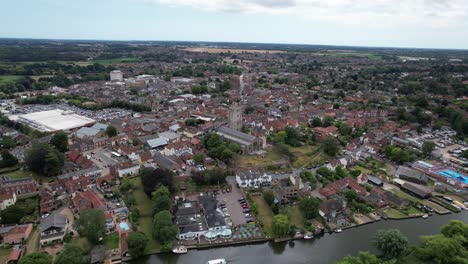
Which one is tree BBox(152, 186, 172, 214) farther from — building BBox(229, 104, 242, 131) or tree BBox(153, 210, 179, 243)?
building BBox(229, 104, 242, 131)

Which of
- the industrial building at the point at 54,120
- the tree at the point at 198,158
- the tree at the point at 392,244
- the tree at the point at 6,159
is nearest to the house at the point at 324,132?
the tree at the point at 198,158

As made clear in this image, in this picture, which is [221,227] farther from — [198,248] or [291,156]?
[291,156]

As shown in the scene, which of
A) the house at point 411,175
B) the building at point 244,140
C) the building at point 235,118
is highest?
the building at point 235,118

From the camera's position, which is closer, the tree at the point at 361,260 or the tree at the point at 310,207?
the tree at the point at 361,260

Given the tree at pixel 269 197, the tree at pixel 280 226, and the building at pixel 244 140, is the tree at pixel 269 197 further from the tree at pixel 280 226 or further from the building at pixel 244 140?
the building at pixel 244 140

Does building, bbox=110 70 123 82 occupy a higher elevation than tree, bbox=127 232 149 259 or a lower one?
higher

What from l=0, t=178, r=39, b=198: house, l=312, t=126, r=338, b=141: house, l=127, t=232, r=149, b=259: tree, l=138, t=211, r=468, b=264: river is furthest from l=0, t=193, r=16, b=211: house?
l=312, t=126, r=338, b=141: house

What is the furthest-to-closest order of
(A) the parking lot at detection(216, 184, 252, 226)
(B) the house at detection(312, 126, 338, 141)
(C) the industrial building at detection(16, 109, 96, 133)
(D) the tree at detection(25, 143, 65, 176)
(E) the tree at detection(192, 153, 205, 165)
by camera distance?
(C) the industrial building at detection(16, 109, 96, 133)
(B) the house at detection(312, 126, 338, 141)
(E) the tree at detection(192, 153, 205, 165)
(D) the tree at detection(25, 143, 65, 176)
(A) the parking lot at detection(216, 184, 252, 226)
